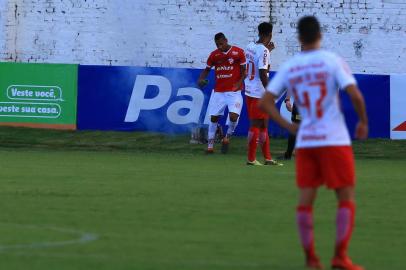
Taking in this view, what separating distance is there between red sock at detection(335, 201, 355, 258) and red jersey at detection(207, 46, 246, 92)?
14.5 meters

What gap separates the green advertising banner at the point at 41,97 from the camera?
26.1 meters

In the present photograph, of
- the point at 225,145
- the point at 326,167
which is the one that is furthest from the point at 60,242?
the point at 225,145

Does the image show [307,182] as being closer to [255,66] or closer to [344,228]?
[344,228]

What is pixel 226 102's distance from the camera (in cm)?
2364

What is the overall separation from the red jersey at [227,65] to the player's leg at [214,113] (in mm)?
166

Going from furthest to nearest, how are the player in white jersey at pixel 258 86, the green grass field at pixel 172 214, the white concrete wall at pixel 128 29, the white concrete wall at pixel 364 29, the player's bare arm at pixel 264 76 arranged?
the white concrete wall at pixel 128 29 → the white concrete wall at pixel 364 29 → the player's bare arm at pixel 264 76 → the player in white jersey at pixel 258 86 → the green grass field at pixel 172 214

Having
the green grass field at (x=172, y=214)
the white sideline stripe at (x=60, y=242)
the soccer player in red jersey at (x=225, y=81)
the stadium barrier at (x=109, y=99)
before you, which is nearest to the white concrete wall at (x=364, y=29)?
the stadium barrier at (x=109, y=99)

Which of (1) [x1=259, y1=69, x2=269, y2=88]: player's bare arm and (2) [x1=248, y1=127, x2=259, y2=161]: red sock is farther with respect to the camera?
(1) [x1=259, y1=69, x2=269, y2=88]: player's bare arm

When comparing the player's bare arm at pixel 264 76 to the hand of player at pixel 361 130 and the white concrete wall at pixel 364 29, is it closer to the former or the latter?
the white concrete wall at pixel 364 29

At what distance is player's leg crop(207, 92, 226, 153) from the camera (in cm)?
2370

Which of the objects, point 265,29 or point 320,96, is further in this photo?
point 265,29

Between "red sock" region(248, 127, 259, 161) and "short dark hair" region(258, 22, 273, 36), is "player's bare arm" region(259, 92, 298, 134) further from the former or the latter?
"short dark hair" region(258, 22, 273, 36)

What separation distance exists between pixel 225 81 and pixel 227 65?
365mm

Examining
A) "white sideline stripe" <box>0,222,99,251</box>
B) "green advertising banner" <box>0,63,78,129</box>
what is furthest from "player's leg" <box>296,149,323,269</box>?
"green advertising banner" <box>0,63,78,129</box>
